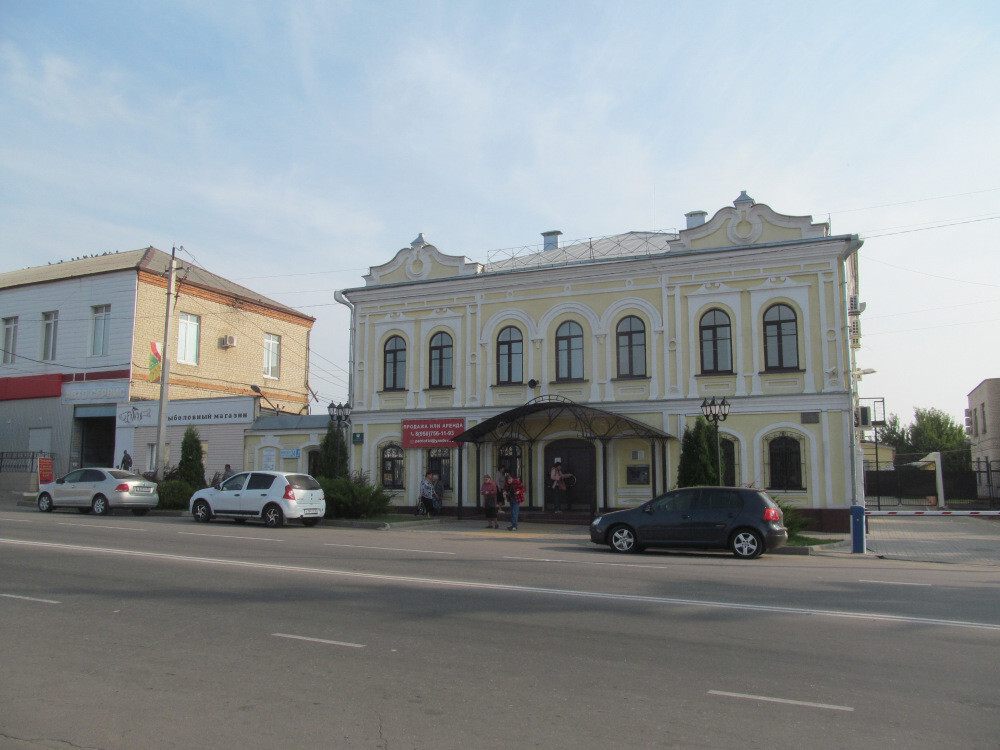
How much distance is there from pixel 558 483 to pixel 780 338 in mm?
8147

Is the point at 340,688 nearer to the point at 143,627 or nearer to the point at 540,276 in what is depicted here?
the point at 143,627

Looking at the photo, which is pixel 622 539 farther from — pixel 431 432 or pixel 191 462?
pixel 191 462

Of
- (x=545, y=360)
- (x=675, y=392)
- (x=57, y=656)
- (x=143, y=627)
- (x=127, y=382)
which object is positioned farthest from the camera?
(x=127, y=382)

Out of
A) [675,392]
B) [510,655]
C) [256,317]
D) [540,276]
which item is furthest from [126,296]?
[510,655]

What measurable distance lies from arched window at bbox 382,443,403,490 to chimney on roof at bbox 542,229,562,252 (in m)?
9.65

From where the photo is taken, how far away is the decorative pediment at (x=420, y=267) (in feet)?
93.1

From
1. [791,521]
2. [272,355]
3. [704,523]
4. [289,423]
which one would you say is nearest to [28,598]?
[704,523]

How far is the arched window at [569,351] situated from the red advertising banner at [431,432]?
12.9 feet

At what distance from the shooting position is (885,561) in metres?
16.2

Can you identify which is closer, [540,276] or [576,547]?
[576,547]

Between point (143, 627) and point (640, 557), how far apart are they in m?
10.2

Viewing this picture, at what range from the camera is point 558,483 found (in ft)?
82.7

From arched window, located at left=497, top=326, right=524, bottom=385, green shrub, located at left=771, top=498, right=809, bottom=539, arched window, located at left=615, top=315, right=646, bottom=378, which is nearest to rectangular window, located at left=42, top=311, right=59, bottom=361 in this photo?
arched window, located at left=497, top=326, right=524, bottom=385

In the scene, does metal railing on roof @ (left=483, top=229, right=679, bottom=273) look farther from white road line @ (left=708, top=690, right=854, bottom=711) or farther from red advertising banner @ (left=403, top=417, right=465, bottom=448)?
white road line @ (left=708, top=690, right=854, bottom=711)
